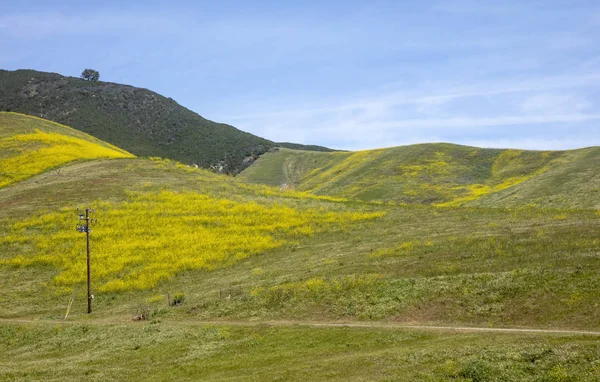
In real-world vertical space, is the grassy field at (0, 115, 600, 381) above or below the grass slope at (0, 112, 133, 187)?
below

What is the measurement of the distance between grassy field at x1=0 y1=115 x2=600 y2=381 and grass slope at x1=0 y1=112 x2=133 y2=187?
43.3ft

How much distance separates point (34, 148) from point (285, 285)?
84.6 m

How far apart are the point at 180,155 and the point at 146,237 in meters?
123

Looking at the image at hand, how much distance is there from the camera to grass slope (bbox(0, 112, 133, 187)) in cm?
9388

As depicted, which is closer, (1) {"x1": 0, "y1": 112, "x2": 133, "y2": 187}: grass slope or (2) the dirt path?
(2) the dirt path

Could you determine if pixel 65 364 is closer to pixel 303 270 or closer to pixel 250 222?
pixel 303 270

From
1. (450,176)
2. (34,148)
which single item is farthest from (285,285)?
(450,176)

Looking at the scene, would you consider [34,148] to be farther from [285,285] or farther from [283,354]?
[283,354]

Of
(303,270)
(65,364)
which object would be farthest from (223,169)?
(65,364)

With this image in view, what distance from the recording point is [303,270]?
1833 inches

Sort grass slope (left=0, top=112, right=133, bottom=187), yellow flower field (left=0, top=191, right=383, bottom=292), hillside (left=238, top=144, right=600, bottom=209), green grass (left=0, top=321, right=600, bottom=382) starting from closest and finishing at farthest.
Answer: green grass (left=0, top=321, right=600, bottom=382) → yellow flower field (left=0, top=191, right=383, bottom=292) → hillside (left=238, top=144, right=600, bottom=209) → grass slope (left=0, top=112, right=133, bottom=187)

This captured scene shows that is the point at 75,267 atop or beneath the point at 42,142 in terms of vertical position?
beneath

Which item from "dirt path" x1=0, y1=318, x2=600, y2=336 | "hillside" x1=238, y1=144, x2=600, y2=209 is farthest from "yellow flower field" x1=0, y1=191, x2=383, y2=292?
"hillside" x1=238, y1=144, x2=600, y2=209

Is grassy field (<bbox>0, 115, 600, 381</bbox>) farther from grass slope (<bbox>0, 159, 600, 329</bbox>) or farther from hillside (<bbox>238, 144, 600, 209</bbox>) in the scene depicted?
hillside (<bbox>238, 144, 600, 209</bbox>)
